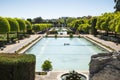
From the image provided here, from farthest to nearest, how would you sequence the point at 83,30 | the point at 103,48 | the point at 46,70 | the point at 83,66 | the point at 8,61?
the point at 83,30 < the point at 103,48 < the point at 83,66 < the point at 46,70 < the point at 8,61

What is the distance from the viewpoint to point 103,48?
34406 millimetres

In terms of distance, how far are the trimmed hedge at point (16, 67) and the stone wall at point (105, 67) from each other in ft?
11.9

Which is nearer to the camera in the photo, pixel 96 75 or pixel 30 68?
pixel 96 75

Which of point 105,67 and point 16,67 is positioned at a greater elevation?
point 105,67

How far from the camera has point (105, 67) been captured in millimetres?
10141

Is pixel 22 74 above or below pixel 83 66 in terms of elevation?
above

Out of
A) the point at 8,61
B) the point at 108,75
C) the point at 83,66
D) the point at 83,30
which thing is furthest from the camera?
the point at 83,30

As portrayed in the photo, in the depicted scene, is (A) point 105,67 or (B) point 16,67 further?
(B) point 16,67

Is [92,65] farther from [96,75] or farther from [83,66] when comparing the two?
[83,66]

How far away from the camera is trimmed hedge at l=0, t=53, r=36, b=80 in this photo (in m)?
12.5

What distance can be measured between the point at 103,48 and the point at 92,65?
79.6ft

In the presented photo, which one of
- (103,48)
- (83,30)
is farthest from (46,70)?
(83,30)

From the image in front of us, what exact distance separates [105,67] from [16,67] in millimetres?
4404

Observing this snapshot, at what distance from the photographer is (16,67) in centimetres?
1258
